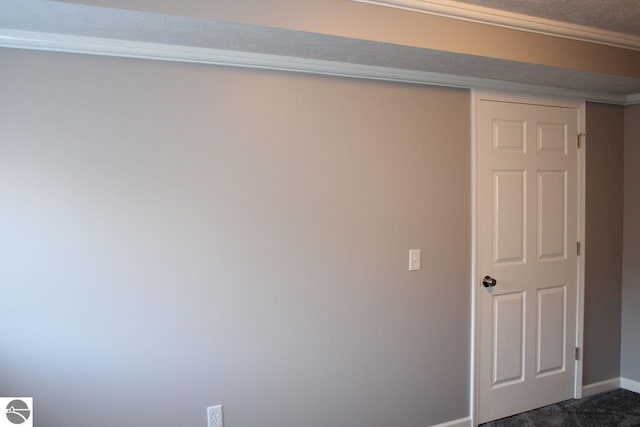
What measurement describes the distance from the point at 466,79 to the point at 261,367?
204 centimetres

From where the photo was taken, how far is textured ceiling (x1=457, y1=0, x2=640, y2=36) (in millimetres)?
1993

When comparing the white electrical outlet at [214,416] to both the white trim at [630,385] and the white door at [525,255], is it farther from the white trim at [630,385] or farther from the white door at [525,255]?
the white trim at [630,385]

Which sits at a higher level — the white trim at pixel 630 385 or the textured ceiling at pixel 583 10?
the textured ceiling at pixel 583 10

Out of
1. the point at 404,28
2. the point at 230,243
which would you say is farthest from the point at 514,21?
the point at 230,243

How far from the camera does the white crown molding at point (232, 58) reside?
1780mm

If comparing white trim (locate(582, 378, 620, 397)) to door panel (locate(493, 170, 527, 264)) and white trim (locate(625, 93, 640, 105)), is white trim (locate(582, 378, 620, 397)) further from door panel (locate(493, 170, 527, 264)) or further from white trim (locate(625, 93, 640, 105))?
white trim (locate(625, 93, 640, 105))

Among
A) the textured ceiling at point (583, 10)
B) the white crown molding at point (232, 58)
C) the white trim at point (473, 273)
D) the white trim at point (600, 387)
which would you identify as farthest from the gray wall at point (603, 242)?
the white trim at point (473, 273)

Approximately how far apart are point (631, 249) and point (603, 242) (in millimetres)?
251

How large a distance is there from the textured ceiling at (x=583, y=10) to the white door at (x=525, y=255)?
61 cm

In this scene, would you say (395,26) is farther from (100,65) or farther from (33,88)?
(33,88)

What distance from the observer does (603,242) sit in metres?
3.13
